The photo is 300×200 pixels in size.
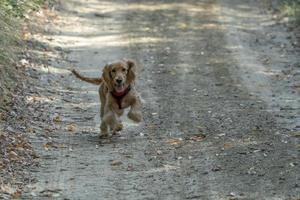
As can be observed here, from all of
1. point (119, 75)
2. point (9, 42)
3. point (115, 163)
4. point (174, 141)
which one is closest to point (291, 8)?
point (9, 42)

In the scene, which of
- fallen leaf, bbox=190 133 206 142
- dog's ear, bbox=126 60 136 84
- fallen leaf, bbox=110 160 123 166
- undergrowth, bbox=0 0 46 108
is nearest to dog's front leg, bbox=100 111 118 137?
dog's ear, bbox=126 60 136 84

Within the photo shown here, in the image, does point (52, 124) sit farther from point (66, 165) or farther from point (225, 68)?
point (225, 68)

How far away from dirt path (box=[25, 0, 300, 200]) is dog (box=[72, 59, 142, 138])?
0.28 meters

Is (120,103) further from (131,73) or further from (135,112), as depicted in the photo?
(131,73)

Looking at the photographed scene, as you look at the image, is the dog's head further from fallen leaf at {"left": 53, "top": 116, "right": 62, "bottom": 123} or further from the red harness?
fallen leaf at {"left": 53, "top": 116, "right": 62, "bottom": 123}

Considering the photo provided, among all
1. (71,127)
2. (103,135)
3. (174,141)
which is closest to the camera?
(174,141)

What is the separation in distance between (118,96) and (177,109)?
199 centimetres

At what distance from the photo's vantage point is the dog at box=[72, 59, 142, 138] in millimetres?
10445

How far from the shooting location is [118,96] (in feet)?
34.6

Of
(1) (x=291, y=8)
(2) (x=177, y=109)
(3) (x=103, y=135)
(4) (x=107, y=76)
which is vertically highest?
(4) (x=107, y=76)

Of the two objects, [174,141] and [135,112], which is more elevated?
[135,112]

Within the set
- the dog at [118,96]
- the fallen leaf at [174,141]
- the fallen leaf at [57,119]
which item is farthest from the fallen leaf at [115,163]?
the fallen leaf at [57,119]

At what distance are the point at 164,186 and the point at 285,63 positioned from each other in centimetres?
914

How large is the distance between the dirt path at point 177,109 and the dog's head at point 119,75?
745mm
